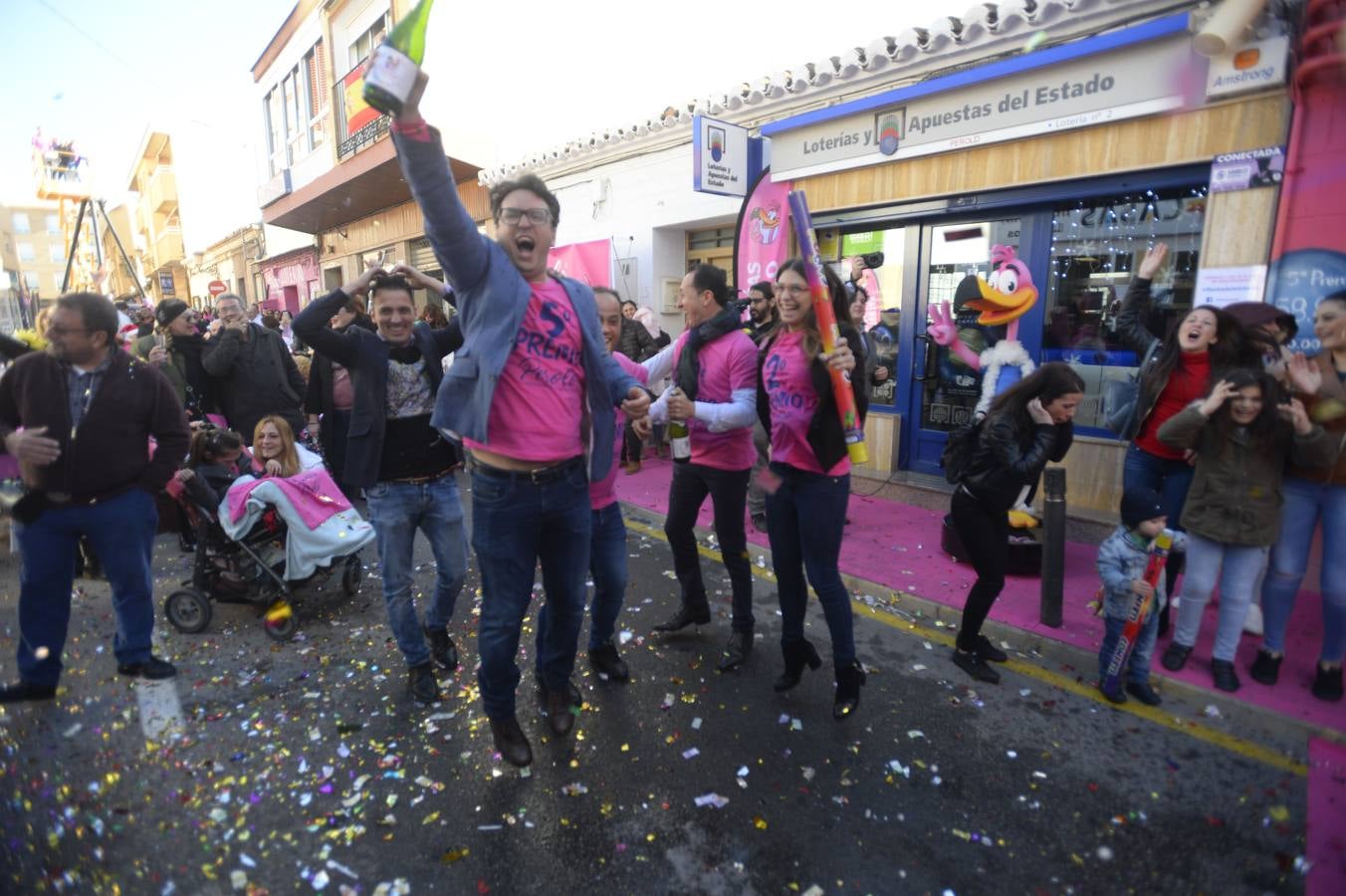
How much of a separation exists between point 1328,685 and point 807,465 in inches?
111

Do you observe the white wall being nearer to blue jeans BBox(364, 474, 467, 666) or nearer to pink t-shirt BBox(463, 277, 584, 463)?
blue jeans BBox(364, 474, 467, 666)

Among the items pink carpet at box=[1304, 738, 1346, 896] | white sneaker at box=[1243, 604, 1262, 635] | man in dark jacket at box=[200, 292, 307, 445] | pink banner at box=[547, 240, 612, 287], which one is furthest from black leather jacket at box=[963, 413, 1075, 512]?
pink banner at box=[547, 240, 612, 287]

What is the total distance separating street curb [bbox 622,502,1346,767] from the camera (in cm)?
309

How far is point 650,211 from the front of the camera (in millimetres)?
10000

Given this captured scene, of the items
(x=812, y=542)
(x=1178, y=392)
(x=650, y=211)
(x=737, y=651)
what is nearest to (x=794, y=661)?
(x=737, y=651)

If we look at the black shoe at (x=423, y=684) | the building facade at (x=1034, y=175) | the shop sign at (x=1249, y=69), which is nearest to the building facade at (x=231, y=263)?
the building facade at (x=1034, y=175)

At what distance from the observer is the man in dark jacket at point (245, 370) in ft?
19.6

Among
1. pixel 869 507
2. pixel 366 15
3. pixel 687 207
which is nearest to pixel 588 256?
pixel 687 207

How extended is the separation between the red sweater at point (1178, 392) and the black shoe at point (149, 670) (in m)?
5.66

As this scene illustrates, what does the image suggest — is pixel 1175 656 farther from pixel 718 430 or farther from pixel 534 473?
pixel 534 473

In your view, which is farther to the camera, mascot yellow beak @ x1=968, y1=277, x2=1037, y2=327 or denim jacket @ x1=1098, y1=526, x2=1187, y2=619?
mascot yellow beak @ x1=968, y1=277, x2=1037, y2=327

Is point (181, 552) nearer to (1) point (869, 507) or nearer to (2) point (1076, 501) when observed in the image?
(1) point (869, 507)

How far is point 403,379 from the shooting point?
3359mm

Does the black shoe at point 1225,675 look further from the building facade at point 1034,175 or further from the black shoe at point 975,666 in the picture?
the building facade at point 1034,175
